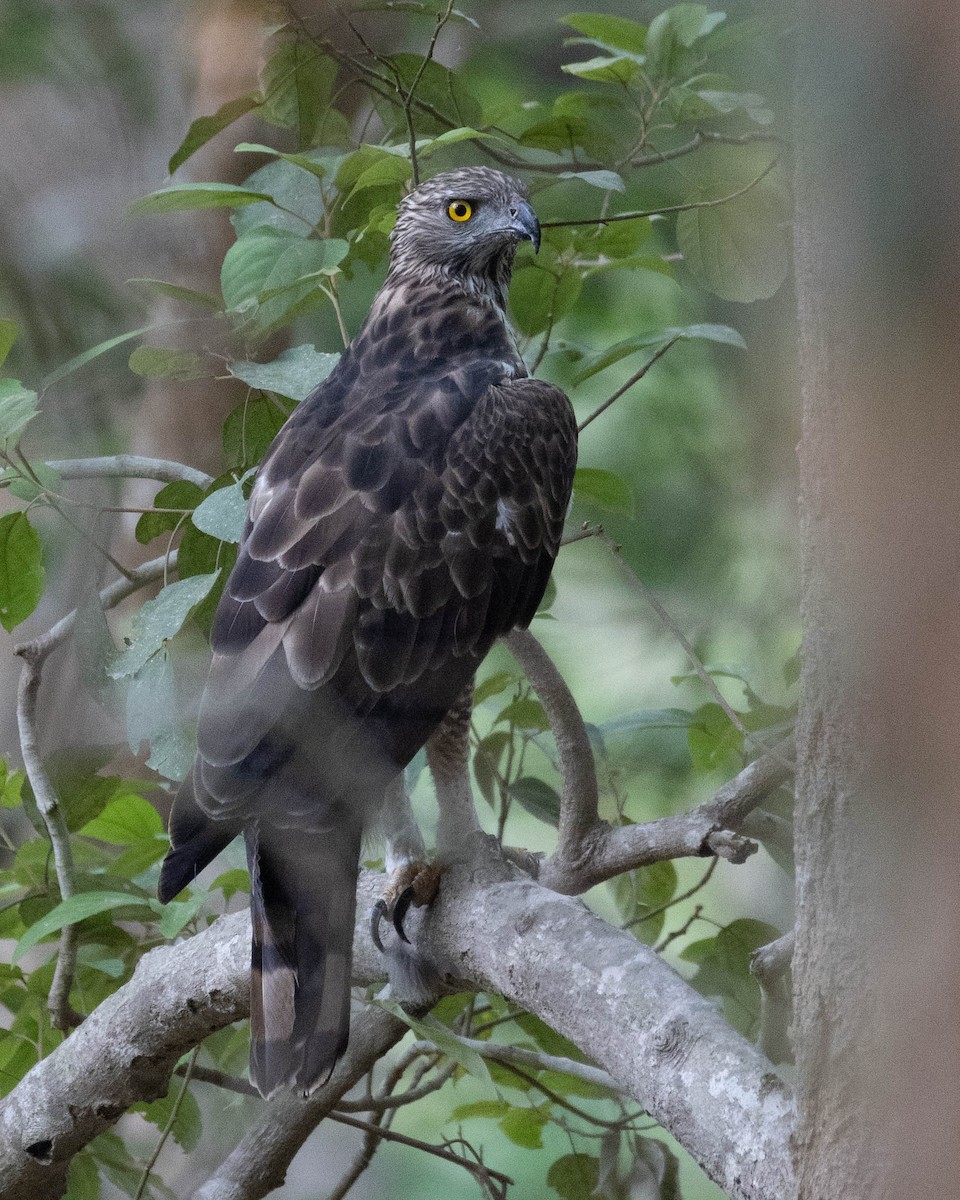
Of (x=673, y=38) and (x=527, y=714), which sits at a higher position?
(x=673, y=38)

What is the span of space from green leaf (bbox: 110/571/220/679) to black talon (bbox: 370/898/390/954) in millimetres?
478

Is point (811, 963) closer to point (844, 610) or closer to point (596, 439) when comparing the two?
point (844, 610)

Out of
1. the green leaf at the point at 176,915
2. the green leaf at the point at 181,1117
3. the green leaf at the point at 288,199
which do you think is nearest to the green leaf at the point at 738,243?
the green leaf at the point at 288,199

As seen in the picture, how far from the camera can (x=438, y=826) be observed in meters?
1.89

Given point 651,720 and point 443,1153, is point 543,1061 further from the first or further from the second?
point 651,720

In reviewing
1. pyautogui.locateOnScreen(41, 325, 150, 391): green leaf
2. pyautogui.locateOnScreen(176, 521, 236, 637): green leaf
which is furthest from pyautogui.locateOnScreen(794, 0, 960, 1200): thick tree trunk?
pyautogui.locateOnScreen(176, 521, 236, 637): green leaf

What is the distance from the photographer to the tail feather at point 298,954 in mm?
1565

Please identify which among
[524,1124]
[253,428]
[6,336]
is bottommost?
[524,1124]

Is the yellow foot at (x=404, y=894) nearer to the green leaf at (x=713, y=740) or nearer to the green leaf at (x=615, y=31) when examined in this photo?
the green leaf at (x=713, y=740)

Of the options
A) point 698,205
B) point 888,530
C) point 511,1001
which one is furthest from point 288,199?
point 888,530

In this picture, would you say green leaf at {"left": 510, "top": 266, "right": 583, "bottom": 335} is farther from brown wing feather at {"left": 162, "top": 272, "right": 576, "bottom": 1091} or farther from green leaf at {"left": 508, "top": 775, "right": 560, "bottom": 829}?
green leaf at {"left": 508, "top": 775, "right": 560, "bottom": 829}

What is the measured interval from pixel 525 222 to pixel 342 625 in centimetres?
71

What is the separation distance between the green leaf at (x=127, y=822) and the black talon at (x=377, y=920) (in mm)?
389

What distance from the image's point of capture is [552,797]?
78.0 inches
